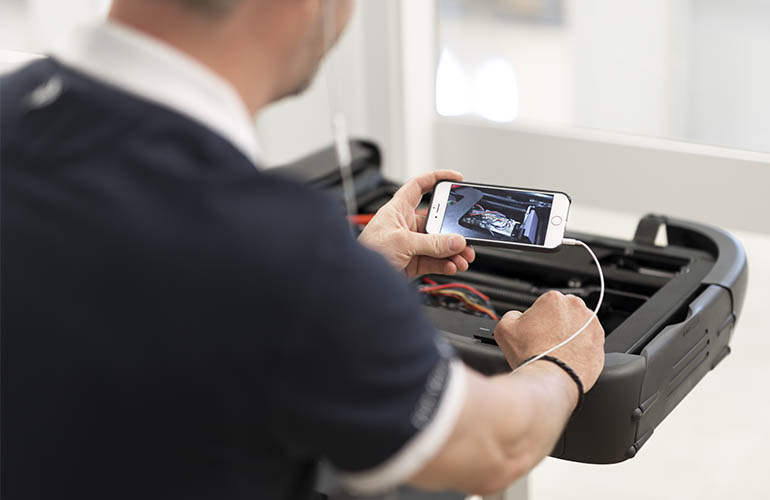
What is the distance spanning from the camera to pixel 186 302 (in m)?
0.65

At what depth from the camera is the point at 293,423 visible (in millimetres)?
695

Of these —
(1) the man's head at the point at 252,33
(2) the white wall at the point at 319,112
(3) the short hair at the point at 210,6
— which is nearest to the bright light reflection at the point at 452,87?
(2) the white wall at the point at 319,112

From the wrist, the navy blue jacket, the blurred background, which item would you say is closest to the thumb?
the wrist

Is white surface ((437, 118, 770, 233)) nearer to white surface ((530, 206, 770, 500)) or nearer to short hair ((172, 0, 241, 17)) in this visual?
white surface ((530, 206, 770, 500))

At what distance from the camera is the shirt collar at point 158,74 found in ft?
2.33

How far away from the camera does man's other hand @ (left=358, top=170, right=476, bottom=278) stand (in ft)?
4.04

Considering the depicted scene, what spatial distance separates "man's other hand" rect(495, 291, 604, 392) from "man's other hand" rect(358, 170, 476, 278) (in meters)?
0.13

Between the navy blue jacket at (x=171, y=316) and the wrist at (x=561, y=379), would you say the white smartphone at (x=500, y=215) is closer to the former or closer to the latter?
the wrist at (x=561, y=379)

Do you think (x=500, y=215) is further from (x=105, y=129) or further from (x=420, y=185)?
(x=105, y=129)

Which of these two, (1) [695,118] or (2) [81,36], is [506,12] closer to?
(1) [695,118]

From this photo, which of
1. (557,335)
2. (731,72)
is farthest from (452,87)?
(557,335)

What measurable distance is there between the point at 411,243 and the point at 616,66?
1582 mm

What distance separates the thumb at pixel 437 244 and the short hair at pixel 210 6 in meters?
0.56

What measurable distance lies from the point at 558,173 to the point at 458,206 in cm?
142
